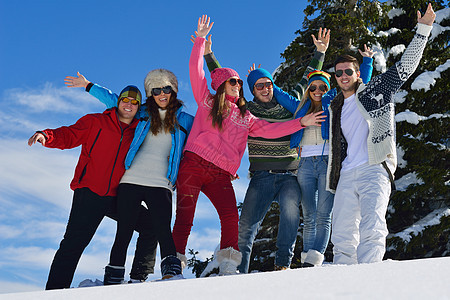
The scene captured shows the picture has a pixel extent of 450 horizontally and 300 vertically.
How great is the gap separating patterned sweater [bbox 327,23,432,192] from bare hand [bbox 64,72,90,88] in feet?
8.93

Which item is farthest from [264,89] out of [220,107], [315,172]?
[315,172]

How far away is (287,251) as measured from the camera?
4.54m

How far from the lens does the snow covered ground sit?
190 centimetres

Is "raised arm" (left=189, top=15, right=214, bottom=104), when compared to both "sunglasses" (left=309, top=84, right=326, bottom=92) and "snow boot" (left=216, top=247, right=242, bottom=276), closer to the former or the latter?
"sunglasses" (left=309, top=84, right=326, bottom=92)

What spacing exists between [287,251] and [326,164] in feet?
3.23

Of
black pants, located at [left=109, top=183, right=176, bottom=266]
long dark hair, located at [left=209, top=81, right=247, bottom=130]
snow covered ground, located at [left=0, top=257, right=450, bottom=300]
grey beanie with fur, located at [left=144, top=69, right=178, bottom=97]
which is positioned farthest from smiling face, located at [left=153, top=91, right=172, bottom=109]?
snow covered ground, located at [left=0, top=257, right=450, bottom=300]

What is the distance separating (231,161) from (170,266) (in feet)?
3.88

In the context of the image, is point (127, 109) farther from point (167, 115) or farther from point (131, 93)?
point (167, 115)

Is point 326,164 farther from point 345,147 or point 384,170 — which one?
point 384,170

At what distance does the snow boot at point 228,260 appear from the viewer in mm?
4176

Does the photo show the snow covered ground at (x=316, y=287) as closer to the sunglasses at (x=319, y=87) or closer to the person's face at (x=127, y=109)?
the person's face at (x=127, y=109)

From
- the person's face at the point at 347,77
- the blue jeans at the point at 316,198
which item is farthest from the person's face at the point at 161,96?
the person's face at the point at 347,77

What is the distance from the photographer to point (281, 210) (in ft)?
15.0

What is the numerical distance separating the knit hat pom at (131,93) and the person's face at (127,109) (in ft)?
0.13
